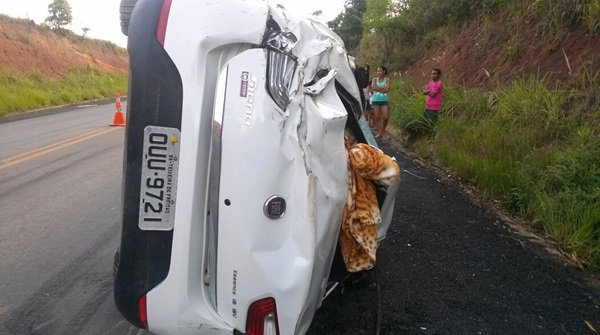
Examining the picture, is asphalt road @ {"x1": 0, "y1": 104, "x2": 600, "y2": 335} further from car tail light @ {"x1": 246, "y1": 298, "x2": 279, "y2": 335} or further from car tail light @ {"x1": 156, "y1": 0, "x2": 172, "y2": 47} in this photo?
car tail light @ {"x1": 156, "y1": 0, "x2": 172, "y2": 47}

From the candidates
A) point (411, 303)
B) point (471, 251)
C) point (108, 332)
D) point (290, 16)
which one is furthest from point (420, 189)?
point (108, 332)

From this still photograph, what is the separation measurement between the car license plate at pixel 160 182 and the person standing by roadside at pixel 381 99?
7.94 meters

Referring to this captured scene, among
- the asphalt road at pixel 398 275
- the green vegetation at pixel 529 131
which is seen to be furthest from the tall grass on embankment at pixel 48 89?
the green vegetation at pixel 529 131

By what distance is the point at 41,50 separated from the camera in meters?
27.2

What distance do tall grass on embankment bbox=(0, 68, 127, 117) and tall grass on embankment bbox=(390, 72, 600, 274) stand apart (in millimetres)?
13123

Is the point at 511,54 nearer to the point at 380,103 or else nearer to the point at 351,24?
the point at 380,103

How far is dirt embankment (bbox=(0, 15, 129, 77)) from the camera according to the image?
2428cm

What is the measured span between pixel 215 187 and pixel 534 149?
4.63m

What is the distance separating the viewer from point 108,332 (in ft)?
9.26

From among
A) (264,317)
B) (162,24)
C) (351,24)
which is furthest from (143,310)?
(351,24)

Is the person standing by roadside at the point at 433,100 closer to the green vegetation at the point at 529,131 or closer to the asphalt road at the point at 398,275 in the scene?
the green vegetation at the point at 529,131

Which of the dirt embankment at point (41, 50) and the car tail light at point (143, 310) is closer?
the car tail light at point (143, 310)

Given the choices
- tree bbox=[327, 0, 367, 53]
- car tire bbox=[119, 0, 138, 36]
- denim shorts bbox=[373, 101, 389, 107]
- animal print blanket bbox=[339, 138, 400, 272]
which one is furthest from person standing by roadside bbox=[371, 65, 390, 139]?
tree bbox=[327, 0, 367, 53]

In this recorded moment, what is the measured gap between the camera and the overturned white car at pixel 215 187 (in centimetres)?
204
